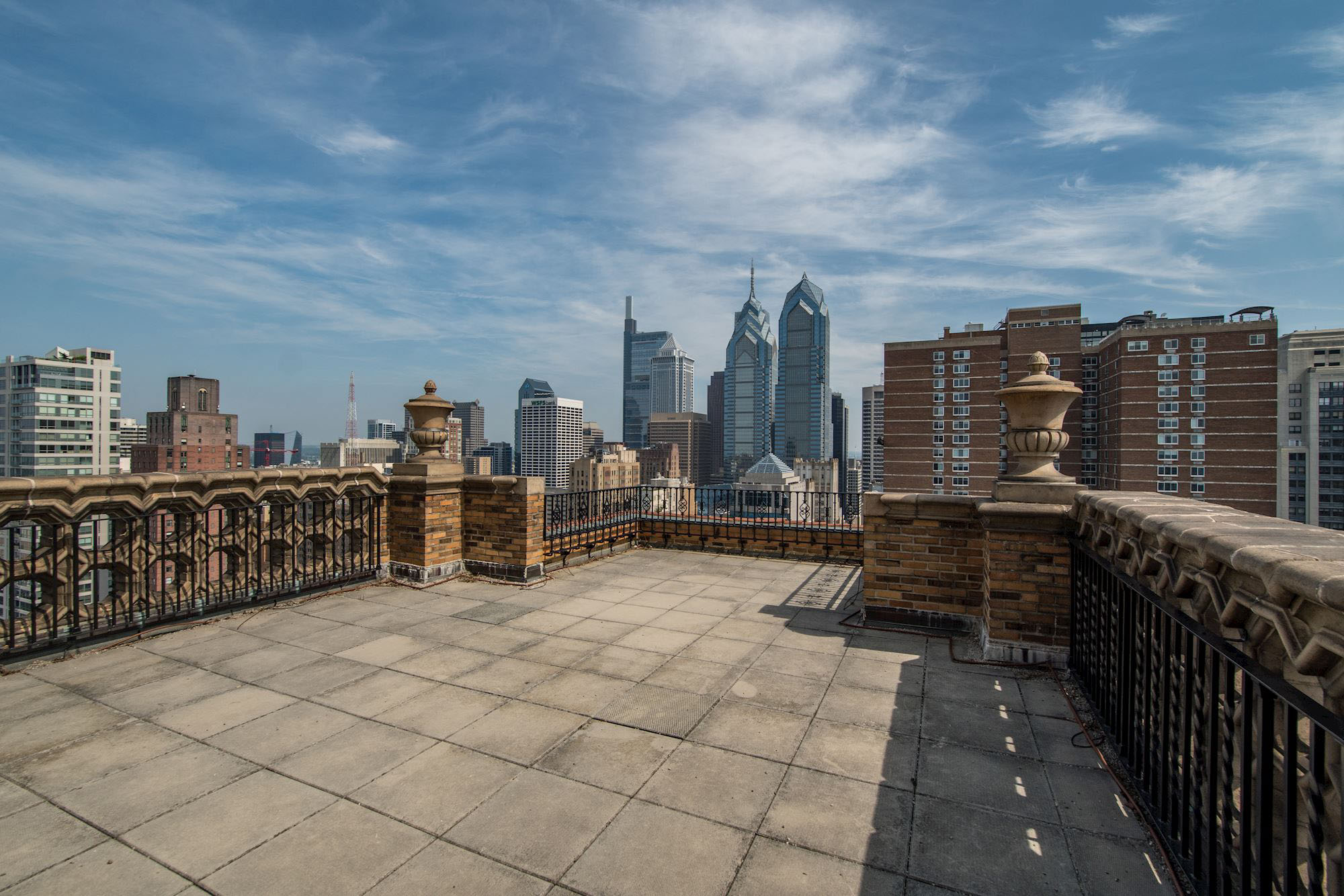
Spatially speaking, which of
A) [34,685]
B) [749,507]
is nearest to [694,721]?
[34,685]

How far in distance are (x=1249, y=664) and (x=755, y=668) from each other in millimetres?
3099

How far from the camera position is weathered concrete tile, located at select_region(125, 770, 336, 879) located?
2.32 meters

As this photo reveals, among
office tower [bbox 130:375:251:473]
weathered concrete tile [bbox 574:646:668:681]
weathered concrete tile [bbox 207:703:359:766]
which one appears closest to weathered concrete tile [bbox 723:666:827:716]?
weathered concrete tile [bbox 574:646:668:681]

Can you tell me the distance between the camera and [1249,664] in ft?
5.65

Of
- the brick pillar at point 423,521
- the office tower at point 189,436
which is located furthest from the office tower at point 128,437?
the brick pillar at point 423,521

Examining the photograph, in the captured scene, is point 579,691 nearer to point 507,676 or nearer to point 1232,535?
point 507,676

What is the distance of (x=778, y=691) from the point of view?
4027mm

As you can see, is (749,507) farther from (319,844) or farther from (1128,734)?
(319,844)

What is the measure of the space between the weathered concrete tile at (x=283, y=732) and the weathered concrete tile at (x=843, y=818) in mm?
2540

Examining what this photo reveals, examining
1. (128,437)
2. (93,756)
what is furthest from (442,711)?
(128,437)

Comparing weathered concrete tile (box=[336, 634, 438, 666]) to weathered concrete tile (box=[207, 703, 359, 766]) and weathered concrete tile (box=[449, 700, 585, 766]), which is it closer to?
weathered concrete tile (box=[207, 703, 359, 766])

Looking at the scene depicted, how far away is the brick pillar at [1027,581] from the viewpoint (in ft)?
14.6

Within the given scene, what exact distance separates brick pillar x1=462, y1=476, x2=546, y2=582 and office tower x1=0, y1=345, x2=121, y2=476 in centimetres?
6670

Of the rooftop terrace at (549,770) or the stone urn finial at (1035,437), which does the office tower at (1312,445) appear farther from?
the rooftop terrace at (549,770)
